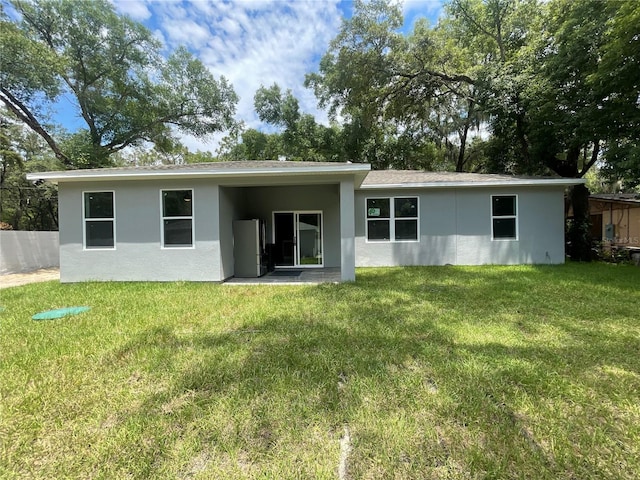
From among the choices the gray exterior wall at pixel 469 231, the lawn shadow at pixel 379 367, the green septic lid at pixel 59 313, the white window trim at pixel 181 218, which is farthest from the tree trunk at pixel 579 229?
the green septic lid at pixel 59 313

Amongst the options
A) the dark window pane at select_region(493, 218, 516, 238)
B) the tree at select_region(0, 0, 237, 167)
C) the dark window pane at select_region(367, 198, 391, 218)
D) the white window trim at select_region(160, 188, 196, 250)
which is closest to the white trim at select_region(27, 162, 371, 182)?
the white window trim at select_region(160, 188, 196, 250)

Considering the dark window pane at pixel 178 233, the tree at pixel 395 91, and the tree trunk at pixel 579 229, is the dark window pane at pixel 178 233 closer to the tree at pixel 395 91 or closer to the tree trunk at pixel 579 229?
the tree at pixel 395 91

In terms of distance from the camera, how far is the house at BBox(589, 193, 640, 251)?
15.2 meters

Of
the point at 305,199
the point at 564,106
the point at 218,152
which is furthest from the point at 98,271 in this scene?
the point at 218,152

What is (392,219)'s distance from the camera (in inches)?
412

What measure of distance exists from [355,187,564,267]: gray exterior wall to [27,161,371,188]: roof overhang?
3385mm

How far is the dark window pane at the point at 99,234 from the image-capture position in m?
8.04

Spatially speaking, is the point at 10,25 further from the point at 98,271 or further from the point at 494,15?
the point at 494,15

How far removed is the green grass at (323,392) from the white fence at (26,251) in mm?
8794

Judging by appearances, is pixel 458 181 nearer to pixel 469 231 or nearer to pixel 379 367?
pixel 469 231

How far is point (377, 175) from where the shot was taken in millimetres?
11844

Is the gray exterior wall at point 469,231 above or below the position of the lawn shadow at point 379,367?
above

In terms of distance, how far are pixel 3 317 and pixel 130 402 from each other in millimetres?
4326

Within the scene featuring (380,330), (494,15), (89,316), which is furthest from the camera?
(494,15)
